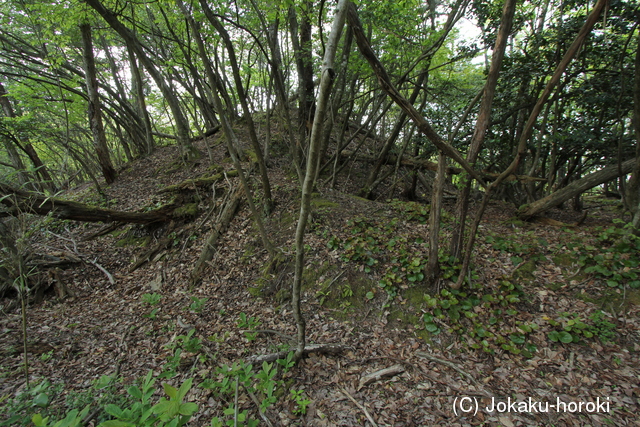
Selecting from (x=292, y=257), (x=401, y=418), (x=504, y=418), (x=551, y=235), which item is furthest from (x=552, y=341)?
(x=292, y=257)

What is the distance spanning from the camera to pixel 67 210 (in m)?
5.12

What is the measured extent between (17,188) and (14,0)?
695 cm

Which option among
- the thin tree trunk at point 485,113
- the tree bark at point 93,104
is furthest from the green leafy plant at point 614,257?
the tree bark at point 93,104

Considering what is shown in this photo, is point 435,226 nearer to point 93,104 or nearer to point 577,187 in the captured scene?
point 577,187

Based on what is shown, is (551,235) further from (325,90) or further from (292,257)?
(325,90)

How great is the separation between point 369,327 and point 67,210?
603 centimetres

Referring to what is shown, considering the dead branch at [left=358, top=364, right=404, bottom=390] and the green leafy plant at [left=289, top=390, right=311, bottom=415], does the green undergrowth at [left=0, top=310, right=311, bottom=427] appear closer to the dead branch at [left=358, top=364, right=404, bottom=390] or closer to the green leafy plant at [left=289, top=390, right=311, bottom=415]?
the green leafy plant at [left=289, top=390, right=311, bottom=415]

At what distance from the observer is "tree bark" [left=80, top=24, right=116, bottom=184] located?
834 centimetres

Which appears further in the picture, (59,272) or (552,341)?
(59,272)

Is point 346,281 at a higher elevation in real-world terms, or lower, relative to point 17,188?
lower

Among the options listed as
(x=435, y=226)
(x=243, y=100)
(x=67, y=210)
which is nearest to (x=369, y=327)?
(x=435, y=226)

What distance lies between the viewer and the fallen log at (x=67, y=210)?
408cm

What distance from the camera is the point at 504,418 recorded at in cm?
258

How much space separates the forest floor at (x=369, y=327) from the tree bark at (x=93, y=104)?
4746 millimetres
